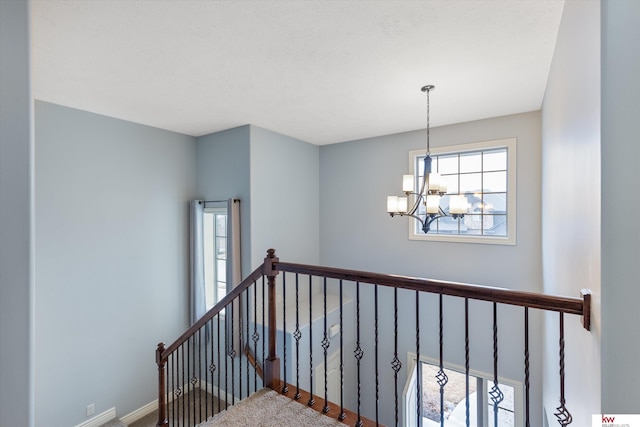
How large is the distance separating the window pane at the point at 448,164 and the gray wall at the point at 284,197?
1.99m

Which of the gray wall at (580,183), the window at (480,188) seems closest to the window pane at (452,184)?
the window at (480,188)

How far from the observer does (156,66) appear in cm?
230

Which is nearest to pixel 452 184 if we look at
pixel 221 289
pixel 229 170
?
pixel 229 170

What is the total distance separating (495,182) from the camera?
145 inches

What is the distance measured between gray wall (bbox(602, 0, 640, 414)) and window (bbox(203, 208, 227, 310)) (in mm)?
3940

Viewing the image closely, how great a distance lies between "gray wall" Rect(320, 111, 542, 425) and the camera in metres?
3.38

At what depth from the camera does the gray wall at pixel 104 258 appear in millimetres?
2971

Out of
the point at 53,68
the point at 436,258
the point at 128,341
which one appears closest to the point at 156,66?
the point at 53,68

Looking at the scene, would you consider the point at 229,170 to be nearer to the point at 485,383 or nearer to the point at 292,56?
the point at 292,56

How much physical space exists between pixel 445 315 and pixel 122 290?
4.11 metres

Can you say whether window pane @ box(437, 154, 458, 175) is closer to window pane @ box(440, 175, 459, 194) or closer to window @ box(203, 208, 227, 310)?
window pane @ box(440, 175, 459, 194)

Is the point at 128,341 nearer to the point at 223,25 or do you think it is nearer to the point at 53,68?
the point at 53,68

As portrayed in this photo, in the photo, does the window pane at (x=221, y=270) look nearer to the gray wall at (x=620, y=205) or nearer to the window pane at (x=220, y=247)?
the window pane at (x=220, y=247)

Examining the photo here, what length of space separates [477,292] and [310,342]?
1.12 m
